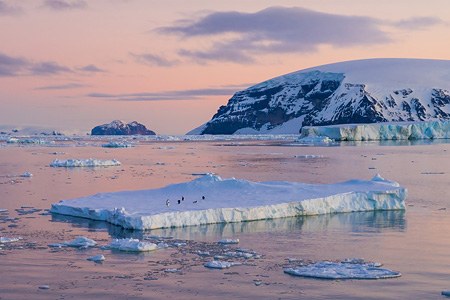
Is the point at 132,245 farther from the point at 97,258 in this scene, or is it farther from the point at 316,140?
the point at 316,140

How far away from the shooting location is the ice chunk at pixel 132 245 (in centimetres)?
1460

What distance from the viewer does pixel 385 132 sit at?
3725 inches

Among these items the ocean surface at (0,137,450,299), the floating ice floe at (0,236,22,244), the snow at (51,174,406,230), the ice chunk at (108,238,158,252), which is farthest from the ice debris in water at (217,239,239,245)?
the floating ice floe at (0,236,22,244)

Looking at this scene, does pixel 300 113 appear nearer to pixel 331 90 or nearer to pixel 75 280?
pixel 331 90

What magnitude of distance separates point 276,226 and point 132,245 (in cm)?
474

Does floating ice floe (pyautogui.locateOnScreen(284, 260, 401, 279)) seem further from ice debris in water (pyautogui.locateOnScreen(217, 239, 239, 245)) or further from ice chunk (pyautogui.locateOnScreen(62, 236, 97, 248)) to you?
ice chunk (pyautogui.locateOnScreen(62, 236, 97, 248))

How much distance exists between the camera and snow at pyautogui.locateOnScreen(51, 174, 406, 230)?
17.8 m

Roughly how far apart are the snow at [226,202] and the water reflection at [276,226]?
237mm

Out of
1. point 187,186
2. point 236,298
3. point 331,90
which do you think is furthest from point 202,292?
point 331,90

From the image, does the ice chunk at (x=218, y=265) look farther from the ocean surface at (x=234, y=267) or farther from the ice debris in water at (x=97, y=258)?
the ice debris in water at (x=97, y=258)

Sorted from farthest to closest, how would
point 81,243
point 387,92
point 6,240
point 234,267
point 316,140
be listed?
point 387,92 → point 316,140 → point 6,240 → point 81,243 → point 234,267

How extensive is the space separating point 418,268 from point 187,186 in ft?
31.8

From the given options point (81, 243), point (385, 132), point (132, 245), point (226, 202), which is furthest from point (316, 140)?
point (132, 245)

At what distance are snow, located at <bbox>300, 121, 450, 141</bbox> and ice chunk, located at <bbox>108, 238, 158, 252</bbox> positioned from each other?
79.5m
